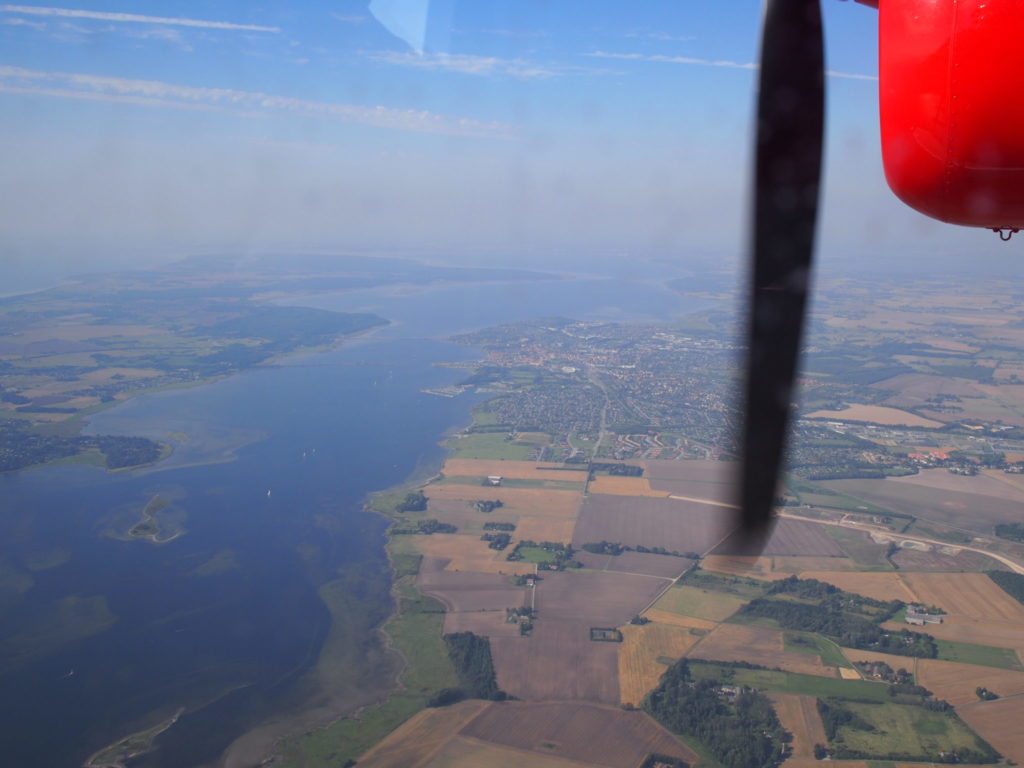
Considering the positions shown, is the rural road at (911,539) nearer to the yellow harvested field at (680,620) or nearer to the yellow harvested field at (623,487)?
the yellow harvested field at (623,487)

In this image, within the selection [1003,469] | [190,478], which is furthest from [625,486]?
[190,478]

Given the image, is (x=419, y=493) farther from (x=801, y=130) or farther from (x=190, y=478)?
(x=801, y=130)

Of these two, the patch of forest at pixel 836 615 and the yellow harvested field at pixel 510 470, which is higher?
the patch of forest at pixel 836 615

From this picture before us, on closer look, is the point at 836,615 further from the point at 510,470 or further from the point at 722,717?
the point at 510,470

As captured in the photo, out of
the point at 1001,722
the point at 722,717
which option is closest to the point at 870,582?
the point at 1001,722

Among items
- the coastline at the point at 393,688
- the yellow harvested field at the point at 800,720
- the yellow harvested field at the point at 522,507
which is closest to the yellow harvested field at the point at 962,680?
the yellow harvested field at the point at 800,720
